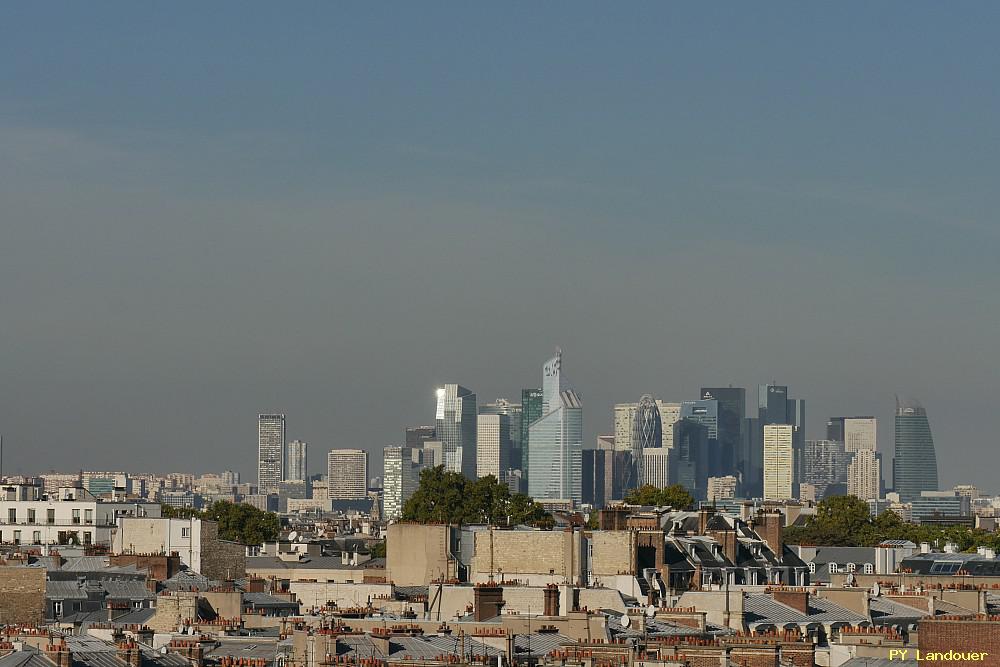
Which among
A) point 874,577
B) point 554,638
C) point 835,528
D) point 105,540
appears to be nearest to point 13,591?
point 554,638

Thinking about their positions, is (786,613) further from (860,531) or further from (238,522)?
(860,531)

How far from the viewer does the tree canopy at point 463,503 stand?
410 ft

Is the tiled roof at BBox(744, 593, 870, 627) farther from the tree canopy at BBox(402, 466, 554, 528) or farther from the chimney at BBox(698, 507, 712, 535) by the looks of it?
the tree canopy at BBox(402, 466, 554, 528)

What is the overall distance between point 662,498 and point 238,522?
864 inches

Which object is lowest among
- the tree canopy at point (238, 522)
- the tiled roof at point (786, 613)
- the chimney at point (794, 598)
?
the tiled roof at point (786, 613)

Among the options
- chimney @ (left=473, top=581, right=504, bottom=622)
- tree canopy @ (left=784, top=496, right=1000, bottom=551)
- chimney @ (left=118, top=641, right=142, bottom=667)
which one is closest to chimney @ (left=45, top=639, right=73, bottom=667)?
chimney @ (left=118, top=641, right=142, bottom=667)

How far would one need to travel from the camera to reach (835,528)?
141 m

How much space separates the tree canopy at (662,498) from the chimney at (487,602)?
7888 cm

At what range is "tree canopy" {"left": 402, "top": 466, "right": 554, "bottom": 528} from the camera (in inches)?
4924

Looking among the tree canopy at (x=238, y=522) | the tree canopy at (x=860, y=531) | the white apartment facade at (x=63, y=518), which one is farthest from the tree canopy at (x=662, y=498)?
the white apartment facade at (x=63, y=518)

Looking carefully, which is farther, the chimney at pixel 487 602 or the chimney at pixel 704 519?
the chimney at pixel 704 519

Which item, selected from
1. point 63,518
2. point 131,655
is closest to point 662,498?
point 63,518

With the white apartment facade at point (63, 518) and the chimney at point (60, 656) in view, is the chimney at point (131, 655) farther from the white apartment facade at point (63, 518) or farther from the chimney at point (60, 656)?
the white apartment facade at point (63, 518)

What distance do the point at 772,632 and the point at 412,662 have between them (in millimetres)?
10376
